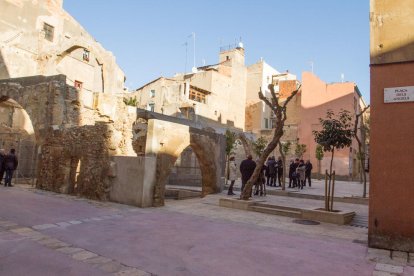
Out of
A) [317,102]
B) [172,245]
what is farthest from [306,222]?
[317,102]

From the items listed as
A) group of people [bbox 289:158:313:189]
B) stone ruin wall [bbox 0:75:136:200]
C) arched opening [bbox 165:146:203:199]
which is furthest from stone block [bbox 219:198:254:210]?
group of people [bbox 289:158:313:189]

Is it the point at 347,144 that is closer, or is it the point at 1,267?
the point at 1,267

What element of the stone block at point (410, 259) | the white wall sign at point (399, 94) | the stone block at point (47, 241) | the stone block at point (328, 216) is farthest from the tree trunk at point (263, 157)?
the stone block at point (47, 241)

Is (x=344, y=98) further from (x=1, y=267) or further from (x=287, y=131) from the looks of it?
(x=1, y=267)

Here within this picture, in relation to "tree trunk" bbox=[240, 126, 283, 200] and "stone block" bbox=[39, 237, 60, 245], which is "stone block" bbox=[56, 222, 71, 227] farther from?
"tree trunk" bbox=[240, 126, 283, 200]

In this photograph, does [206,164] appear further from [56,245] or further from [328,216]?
[56,245]

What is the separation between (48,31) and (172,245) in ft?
91.1

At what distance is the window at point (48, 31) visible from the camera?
2789 centimetres

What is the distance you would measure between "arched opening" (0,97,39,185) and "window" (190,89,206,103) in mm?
21273

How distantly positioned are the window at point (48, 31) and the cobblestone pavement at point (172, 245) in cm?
2228

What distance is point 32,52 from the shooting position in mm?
25594

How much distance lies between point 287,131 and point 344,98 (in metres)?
7.38

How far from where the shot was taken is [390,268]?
512 centimetres

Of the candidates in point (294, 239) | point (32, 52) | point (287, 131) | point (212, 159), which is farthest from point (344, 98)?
point (294, 239)
